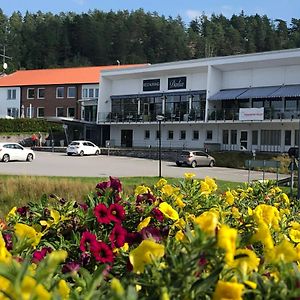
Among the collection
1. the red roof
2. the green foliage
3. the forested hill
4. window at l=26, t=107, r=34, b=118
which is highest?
the forested hill

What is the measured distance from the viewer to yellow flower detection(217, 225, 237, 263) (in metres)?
1.92

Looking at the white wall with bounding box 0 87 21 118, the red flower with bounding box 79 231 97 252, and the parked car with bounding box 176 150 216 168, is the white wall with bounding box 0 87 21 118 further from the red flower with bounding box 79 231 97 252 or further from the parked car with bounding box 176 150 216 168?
the red flower with bounding box 79 231 97 252

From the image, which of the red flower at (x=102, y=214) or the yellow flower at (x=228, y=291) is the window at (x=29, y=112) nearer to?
the red flower at (x=102, y=214)

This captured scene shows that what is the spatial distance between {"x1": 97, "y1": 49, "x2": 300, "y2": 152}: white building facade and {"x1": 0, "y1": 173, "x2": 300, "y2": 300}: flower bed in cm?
4385

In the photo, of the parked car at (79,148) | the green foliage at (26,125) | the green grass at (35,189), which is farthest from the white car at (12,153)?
the green foliage at (26,125)

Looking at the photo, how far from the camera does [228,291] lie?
187 cm

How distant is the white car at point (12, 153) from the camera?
4006 centimetres

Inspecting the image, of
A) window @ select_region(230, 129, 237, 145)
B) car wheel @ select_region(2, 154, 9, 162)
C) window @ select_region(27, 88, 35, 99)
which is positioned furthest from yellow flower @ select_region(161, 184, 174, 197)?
window @ select_region(27, 88, 35, 99)

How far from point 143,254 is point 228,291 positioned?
1.54 feet

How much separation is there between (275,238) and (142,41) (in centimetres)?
13078

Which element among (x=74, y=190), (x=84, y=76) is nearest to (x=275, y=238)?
(x=74, y=190)

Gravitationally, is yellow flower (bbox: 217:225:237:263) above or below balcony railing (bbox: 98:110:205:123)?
below

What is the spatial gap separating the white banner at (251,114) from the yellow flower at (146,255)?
47.6 meters

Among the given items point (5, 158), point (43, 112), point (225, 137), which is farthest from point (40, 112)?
point (5, 158)
